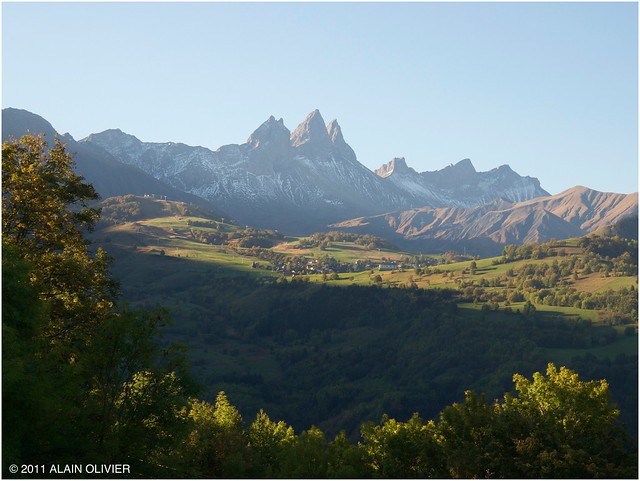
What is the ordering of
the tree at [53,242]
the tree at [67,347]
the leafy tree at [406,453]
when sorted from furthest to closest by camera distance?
1. the leafy tree at [406,453]
2. the tree at [53,242]
3. the tree at [67,347]

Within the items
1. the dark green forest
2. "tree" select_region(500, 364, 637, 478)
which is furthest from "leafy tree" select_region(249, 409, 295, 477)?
"tree" select_region(500, 364, 637, 478)

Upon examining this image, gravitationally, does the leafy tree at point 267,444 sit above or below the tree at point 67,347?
below

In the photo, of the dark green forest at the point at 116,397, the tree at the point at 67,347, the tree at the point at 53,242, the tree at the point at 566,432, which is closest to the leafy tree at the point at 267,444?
the dark green forest at the point at 116,397

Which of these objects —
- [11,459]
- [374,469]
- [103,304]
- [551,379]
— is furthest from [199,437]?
[11,459]

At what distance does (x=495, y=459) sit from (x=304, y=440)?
1581 inches

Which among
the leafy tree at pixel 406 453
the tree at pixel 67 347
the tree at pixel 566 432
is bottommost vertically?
the leafy tree at pixel 406 453

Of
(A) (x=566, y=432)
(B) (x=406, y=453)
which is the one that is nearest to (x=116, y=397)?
(B) (x=406, y=453)

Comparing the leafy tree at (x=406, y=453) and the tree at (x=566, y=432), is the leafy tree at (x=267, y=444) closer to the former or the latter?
the leafy tree at (x=406, y=453)

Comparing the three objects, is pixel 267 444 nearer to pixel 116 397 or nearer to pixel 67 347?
pixel 116 397

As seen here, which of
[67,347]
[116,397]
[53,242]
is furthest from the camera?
[53,242]

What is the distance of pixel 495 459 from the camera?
201ft

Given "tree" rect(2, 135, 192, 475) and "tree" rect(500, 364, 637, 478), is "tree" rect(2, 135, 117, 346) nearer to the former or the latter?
"tree" rect(2, 135, 192, 475)

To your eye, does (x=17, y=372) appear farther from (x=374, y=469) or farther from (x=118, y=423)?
(x=374, y=469)

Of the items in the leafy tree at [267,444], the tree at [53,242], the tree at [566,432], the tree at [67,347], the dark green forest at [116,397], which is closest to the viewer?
the tree at [67,347]
